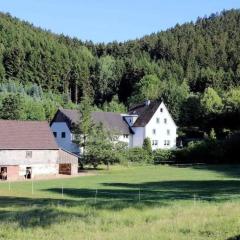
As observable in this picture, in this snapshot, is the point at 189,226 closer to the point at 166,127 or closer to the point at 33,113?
the point at 166,127

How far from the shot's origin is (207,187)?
152 feet

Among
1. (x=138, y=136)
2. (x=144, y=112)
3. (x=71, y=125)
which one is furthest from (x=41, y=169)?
(x=144, y=112)

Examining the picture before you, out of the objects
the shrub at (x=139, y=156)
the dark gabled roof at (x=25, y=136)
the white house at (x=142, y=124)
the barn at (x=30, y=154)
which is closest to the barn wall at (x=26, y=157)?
the barn at (x=30, y=154)

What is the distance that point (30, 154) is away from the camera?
226 ft

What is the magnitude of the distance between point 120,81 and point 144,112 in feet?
221

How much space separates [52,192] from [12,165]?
23.0 meters

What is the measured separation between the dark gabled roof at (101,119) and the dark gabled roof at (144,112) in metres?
2.31

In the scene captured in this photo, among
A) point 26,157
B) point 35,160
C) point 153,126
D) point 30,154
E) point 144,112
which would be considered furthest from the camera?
point 144,112

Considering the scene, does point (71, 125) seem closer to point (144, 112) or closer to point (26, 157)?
point (26, 157)

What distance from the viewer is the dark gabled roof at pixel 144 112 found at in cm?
9559

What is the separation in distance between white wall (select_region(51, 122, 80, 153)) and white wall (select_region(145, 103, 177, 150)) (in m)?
14.4

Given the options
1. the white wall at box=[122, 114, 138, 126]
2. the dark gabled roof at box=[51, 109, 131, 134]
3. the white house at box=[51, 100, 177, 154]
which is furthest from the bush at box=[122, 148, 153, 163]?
the white wall at box=[122, 114, 138, 126]

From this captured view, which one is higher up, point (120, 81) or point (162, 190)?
point (120, 81)

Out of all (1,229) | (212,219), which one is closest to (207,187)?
(212,219)
